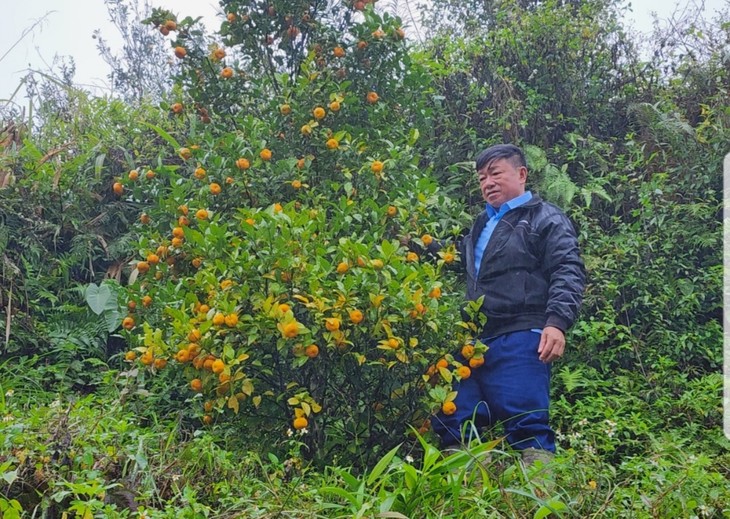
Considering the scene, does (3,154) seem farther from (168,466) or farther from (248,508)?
(248,508)

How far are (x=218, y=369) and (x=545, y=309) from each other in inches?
67.3

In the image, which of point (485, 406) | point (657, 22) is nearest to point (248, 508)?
point (485, 406)

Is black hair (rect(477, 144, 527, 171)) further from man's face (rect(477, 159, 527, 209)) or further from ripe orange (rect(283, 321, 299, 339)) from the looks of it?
ripe orange (rect(283, 321, 299, 339))

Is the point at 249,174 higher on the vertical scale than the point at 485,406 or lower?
higher

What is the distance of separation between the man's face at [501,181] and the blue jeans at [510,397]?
786mm

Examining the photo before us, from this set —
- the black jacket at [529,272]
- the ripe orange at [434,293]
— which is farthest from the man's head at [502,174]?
the ripe orange at [434,293]

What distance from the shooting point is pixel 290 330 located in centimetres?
316

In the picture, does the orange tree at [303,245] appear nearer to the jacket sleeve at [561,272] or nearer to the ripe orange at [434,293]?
the ripe orange at [434,293]

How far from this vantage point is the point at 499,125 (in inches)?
239

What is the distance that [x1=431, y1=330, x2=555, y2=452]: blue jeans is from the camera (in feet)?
12.2

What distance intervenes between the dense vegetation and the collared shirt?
224mm

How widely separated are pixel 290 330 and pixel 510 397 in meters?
1.27

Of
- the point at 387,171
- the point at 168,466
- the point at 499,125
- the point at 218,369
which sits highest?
the point at 499,125

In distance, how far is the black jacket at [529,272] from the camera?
3781mm
